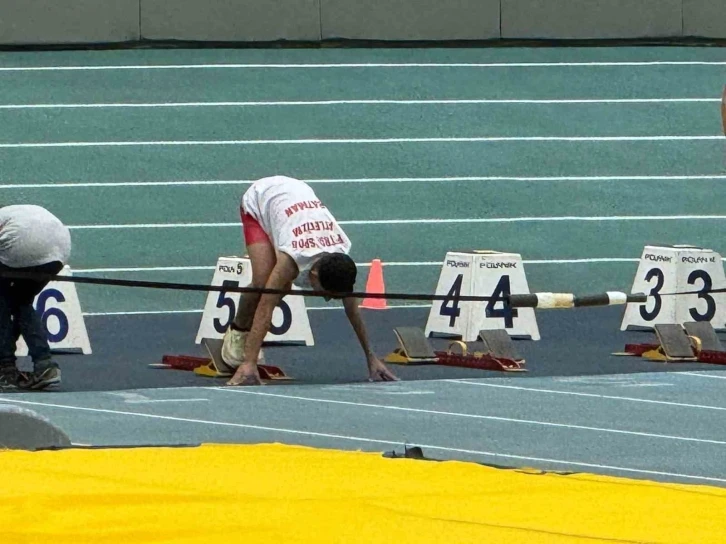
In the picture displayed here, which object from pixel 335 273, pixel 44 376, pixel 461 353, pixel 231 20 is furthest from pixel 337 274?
pixel 231 20

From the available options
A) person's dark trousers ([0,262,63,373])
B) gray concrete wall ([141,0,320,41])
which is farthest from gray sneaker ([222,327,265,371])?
gray concrete wall ([141,0,320,41])

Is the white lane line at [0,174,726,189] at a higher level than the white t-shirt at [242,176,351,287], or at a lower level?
higher

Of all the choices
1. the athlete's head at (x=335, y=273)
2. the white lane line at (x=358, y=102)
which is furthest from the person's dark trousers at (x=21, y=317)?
the white lane line at (x=358, y=102)

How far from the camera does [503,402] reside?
1043cm

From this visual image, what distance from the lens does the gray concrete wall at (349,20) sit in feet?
66.9

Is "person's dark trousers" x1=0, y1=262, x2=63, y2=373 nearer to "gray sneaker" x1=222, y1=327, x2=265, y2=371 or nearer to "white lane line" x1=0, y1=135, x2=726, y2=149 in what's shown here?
"gray sneaker" x1=222, y1=327, x2=265, y2=371

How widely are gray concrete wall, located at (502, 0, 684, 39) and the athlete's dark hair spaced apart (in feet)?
37.7

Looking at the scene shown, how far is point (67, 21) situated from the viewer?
20422 mm

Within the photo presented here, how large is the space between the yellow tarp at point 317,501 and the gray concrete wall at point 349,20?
45.4 ft

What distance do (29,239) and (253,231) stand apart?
1.25 m

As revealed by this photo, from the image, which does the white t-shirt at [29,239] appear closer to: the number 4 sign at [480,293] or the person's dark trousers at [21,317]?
the person's dark trousers at [21,317]

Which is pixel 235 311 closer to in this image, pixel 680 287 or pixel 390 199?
pixel 680 287

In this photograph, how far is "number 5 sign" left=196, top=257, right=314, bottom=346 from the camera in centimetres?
1264

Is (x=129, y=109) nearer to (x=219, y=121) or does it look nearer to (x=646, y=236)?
(x=219, y=121)
